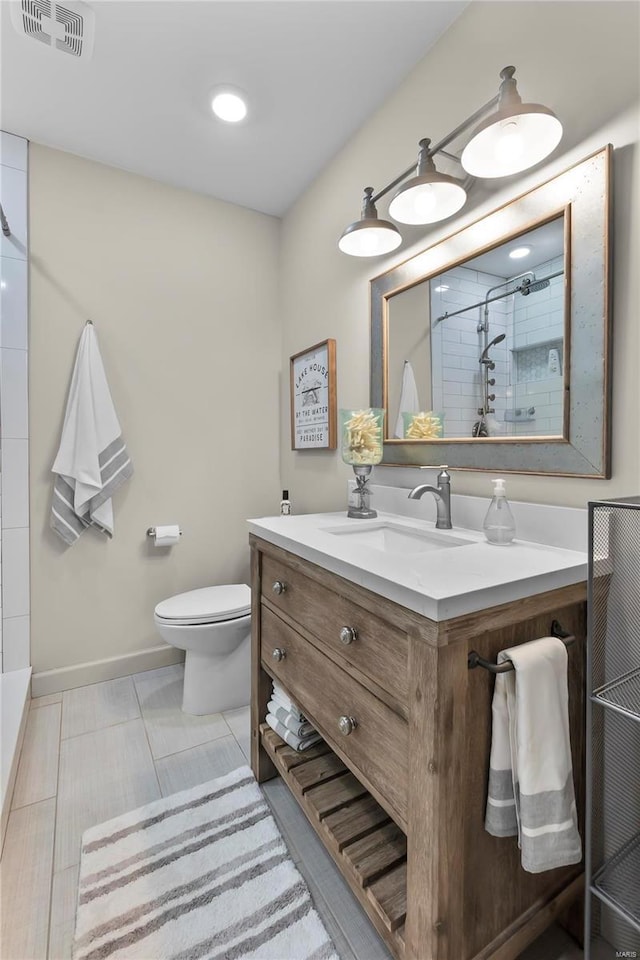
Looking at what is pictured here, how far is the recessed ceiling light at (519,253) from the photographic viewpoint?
1149mm

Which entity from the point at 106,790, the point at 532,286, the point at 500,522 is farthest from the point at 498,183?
the point at 106,790

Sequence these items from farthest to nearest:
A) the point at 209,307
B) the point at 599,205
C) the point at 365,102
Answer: the point at 209,307 → the point at 365,102 → the point at 599,205

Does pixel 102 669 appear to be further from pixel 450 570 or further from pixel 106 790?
pixel 450 570

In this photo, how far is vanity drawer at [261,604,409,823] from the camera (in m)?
0.82

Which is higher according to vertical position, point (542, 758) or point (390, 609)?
point (390, 609)

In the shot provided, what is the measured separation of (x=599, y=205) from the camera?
975 mm

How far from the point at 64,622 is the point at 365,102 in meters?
2.62

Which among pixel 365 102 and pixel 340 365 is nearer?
pixel 365 102

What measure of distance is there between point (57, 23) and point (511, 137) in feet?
4.93

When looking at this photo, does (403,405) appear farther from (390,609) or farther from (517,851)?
(517,851)

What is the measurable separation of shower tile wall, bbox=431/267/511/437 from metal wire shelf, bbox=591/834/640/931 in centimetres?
103

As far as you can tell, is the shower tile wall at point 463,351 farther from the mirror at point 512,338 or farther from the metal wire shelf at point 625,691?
the metal wire shelf at point 625,691

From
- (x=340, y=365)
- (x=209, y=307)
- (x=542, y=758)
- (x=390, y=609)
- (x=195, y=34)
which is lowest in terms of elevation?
(x=542, y=758)

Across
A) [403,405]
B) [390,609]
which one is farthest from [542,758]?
[403,405]
